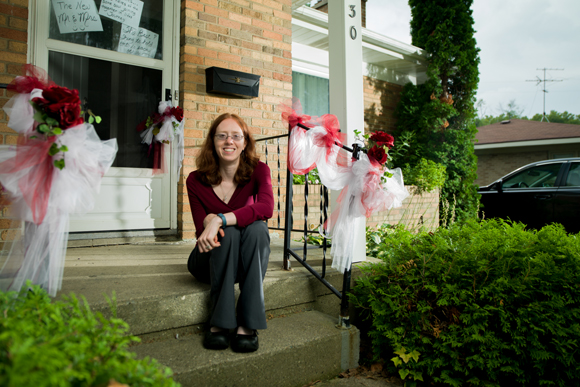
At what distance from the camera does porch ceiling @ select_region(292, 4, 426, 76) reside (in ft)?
17.7

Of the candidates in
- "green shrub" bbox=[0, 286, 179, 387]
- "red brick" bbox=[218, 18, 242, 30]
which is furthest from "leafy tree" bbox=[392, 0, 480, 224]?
"green shrub" bbox=[0, 286, 179, 387]

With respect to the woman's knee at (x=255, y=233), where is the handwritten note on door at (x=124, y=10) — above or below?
above

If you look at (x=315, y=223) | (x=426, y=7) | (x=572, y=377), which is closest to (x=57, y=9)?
(x=315, y=223)

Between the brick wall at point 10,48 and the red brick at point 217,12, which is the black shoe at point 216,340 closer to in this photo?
the brick wall at point 10,48

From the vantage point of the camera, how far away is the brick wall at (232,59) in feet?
11.3

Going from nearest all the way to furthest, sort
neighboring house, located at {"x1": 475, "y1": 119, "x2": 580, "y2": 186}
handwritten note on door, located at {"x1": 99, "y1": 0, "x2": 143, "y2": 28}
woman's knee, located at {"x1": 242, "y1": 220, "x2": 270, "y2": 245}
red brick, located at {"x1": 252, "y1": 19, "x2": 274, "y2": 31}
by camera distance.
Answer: woman's knee, located at {"x1": 242, "y1": 220, "x2": 270, "y2": 245}, handwritten note on door, located at {"x1": 99, "y1": 0, "x2": 143, "y2": 28}, red brick, located at {"x1": 252, "y1": 19, "x2": 274, "y2": 31}, neighboring house, located at {"x1": 475, "y1": 119, "x2": 580, "y2": 186}

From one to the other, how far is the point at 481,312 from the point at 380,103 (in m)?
5.62

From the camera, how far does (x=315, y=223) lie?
13.9ft

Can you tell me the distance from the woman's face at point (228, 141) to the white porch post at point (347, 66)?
80 cm

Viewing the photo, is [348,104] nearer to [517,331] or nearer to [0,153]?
[517,331]

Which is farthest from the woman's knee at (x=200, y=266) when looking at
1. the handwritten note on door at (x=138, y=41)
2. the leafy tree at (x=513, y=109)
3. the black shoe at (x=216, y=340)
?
the leafy tree at (x=513, y=109)

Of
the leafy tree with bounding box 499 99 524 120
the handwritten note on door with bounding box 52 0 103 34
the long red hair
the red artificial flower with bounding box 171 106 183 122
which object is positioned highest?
the leafy tree with bounding box 499 99 524 120

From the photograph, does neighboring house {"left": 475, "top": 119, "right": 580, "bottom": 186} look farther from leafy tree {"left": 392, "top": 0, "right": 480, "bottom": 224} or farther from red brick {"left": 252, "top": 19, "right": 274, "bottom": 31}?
red brick {"left": 252, "top": 19, "right": 274, "bottom": 31}

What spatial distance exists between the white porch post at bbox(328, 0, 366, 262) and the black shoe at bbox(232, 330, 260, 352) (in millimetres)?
1138
